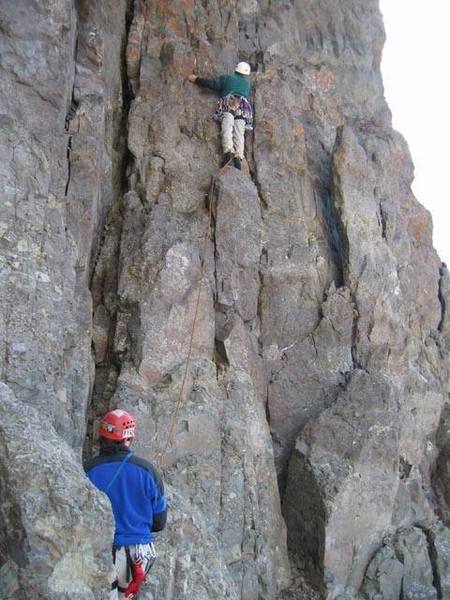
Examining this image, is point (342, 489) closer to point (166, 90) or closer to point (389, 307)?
point (389, 307)

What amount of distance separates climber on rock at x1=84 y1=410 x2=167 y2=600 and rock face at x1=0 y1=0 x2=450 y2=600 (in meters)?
0.28

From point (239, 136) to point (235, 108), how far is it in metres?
0.62

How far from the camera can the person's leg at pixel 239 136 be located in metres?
12.8

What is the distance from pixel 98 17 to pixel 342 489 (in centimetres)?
1035

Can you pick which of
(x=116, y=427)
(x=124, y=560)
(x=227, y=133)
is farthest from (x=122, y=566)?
(x=227, y=133)

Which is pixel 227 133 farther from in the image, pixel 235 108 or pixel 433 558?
pixel 433 558

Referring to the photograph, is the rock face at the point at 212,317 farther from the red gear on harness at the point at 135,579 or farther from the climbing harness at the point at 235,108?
the red gear on harness at the point at 135,579

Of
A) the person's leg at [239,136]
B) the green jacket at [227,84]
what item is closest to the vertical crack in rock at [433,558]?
the person's leg at [239,136]

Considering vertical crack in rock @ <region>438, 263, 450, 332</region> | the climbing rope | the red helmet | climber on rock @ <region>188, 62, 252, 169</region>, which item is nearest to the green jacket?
climber on rock @ <region>188, 62, 252, 169</region>

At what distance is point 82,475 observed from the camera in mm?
5598

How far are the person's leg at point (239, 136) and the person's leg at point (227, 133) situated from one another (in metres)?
0.17

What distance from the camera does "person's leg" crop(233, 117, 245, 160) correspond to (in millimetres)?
12805

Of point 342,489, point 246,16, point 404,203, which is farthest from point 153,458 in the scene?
point 246,16

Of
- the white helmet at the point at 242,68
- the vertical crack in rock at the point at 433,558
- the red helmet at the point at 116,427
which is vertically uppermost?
the white helmet at the point at 242,68
